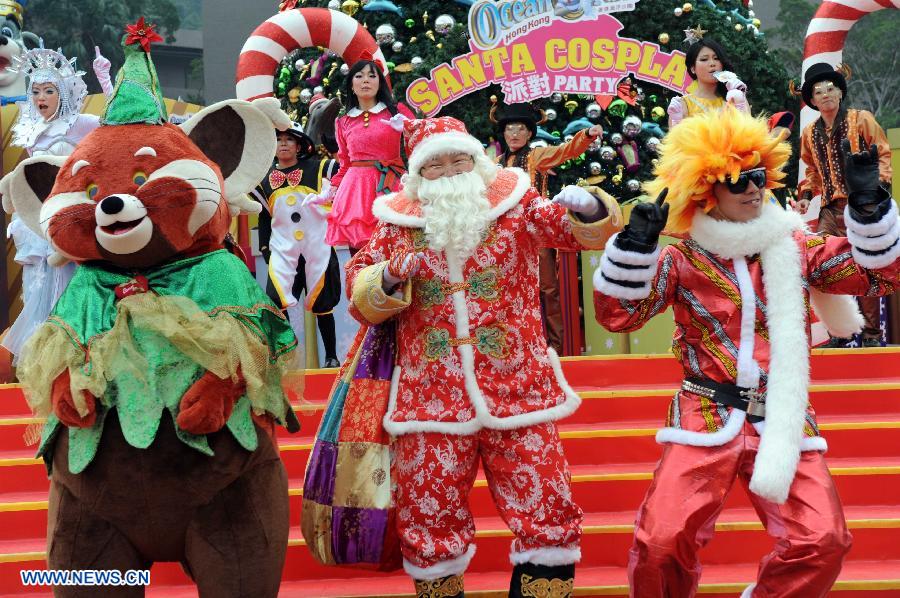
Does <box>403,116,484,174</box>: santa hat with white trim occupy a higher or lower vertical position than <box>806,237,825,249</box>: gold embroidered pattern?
higher

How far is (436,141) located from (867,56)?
79.7 ft

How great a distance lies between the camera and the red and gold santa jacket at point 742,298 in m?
3.31

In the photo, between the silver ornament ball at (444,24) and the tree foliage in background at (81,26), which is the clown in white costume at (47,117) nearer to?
the silver ornament ball at (444,24)

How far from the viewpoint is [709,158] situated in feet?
11.2

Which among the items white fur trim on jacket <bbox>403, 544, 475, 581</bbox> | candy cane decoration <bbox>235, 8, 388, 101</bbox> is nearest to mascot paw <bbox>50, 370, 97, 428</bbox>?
white fur trim on jacket <bbox>403, 544, 475, 581</bbox>

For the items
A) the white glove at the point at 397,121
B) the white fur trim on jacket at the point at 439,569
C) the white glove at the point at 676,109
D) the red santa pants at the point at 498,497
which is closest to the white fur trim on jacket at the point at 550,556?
the red santa pants at the point at 498,497

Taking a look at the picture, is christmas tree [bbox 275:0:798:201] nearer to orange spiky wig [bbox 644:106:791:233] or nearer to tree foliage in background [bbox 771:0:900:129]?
orange spiky wig [bbox 644:106:791:233]

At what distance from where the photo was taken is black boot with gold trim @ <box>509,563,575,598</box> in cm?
360

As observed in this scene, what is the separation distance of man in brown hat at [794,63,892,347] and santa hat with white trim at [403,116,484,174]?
3704mm

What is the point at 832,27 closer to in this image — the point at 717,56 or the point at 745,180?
the point at 717,56

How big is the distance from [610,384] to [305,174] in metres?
2.39

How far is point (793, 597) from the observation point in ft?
10.6

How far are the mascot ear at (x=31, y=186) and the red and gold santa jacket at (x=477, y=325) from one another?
1.06 m

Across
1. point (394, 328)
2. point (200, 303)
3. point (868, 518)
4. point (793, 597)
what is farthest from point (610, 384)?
point (200, 303)
